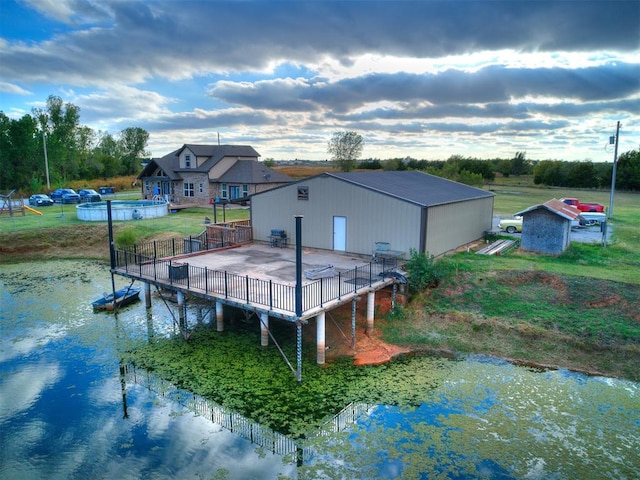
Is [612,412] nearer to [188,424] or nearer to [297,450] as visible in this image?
[297,450]

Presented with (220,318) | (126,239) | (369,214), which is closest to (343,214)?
(369,214)

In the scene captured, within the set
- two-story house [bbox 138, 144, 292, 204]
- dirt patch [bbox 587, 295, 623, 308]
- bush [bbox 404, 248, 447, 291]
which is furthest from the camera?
two-story house [bbox 138, 144, 292, 204]

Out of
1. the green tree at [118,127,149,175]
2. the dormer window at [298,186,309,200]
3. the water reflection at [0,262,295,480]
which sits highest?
the green tree at [118,127,149,175]

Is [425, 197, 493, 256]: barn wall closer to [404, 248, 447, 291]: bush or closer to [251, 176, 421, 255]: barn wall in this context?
[251, 176, 421, 255]: barn wall

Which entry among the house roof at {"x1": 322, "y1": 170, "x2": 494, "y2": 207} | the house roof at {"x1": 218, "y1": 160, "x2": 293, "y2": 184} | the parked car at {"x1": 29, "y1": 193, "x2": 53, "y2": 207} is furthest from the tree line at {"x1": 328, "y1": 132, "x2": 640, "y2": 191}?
the parked car at {"x1": 29, "y1": 193, "x2": 53, "y2": 207}

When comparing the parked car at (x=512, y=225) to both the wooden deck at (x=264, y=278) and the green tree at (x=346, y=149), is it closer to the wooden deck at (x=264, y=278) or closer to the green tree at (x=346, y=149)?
the wooden deck at (x=264, y=278)

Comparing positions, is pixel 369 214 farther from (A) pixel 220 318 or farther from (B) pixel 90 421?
(B) pixel 90 421
